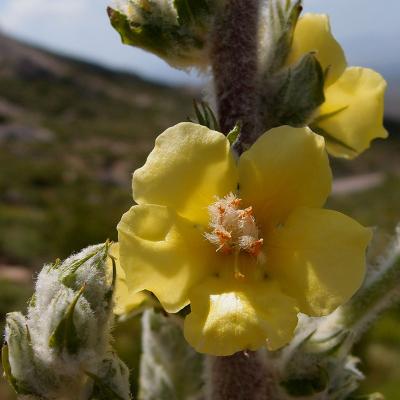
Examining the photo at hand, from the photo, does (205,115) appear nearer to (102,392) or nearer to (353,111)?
(353,111)

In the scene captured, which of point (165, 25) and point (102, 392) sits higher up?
point (165, 25)

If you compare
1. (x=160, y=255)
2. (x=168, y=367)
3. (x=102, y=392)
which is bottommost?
(x=168, y=367)

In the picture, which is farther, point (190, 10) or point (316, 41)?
point (316, 41)

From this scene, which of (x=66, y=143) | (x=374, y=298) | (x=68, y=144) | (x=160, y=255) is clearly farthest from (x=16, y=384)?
(x=66, y=143)

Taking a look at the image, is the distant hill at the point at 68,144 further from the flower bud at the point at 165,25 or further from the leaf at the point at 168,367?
the flower bud at the point at 165,25

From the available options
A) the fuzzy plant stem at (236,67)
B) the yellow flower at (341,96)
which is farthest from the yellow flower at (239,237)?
the yellow flower at (341,96)

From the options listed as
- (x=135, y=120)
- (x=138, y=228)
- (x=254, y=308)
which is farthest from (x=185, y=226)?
(x=135, y=120)

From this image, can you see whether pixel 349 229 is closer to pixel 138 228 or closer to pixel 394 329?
pixel 138 228
